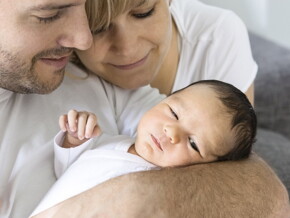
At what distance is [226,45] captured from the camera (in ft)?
6.37

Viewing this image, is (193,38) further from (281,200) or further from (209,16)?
(281,200)

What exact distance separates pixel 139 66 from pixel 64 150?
0.38 metres

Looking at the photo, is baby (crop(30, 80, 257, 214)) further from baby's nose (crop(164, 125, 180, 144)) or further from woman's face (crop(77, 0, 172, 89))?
woman's face (crop(77, 0, 172, 89))

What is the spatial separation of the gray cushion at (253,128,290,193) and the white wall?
97 cm

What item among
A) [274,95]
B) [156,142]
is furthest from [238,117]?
[274,95]

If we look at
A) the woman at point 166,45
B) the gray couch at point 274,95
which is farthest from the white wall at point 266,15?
the woman at point 166,45

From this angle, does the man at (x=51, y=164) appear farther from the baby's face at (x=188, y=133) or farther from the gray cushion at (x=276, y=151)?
the gray cushion at (x=276, y=151)

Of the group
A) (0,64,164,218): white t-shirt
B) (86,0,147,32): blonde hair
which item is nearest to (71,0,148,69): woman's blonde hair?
(86,0,147,32): blonde hair

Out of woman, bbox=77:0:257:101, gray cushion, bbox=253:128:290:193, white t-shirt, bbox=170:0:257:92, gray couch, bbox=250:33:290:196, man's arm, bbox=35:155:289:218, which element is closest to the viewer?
man's arm, bbox=35:155:289:218

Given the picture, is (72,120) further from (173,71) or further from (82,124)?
(173,71)

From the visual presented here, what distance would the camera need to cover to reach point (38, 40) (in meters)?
1.44

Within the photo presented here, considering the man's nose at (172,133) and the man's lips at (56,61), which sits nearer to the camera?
the man's nose at (172,133)

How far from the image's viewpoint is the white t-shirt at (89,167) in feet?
4.48

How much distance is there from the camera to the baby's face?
137cm
